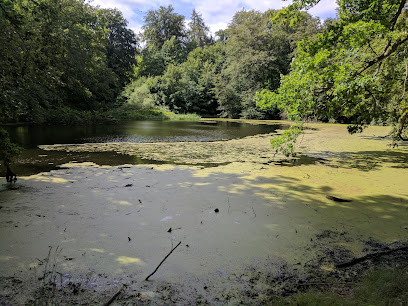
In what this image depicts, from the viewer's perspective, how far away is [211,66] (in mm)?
34719

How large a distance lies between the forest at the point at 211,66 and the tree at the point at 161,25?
179 millimetres

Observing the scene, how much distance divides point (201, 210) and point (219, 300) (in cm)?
157

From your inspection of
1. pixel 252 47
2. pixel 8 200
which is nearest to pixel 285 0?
pixel 8 200

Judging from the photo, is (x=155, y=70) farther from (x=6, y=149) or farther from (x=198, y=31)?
(x=6, y=149)

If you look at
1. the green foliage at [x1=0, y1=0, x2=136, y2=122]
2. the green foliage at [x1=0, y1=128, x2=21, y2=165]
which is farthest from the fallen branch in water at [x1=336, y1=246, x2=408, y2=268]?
the green foliage at [x1=0, y1=0, x2=136, y2=122]

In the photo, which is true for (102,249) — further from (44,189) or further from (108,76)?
(108,76)

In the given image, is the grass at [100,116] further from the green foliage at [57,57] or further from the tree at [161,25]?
the tree at [161,25]

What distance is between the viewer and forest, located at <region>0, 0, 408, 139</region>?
446cm

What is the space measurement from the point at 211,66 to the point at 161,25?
19255 millimetres

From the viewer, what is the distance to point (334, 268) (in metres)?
1.99

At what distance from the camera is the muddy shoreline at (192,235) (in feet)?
5.65

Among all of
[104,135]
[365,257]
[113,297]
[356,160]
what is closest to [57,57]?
[113,297]

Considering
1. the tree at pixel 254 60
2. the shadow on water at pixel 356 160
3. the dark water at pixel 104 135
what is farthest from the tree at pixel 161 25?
the shadow on water at pixel 356 160

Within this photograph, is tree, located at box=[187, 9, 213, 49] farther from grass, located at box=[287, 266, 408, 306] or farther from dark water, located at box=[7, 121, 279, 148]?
grass, located at box=[287, 266, 408, 306]
